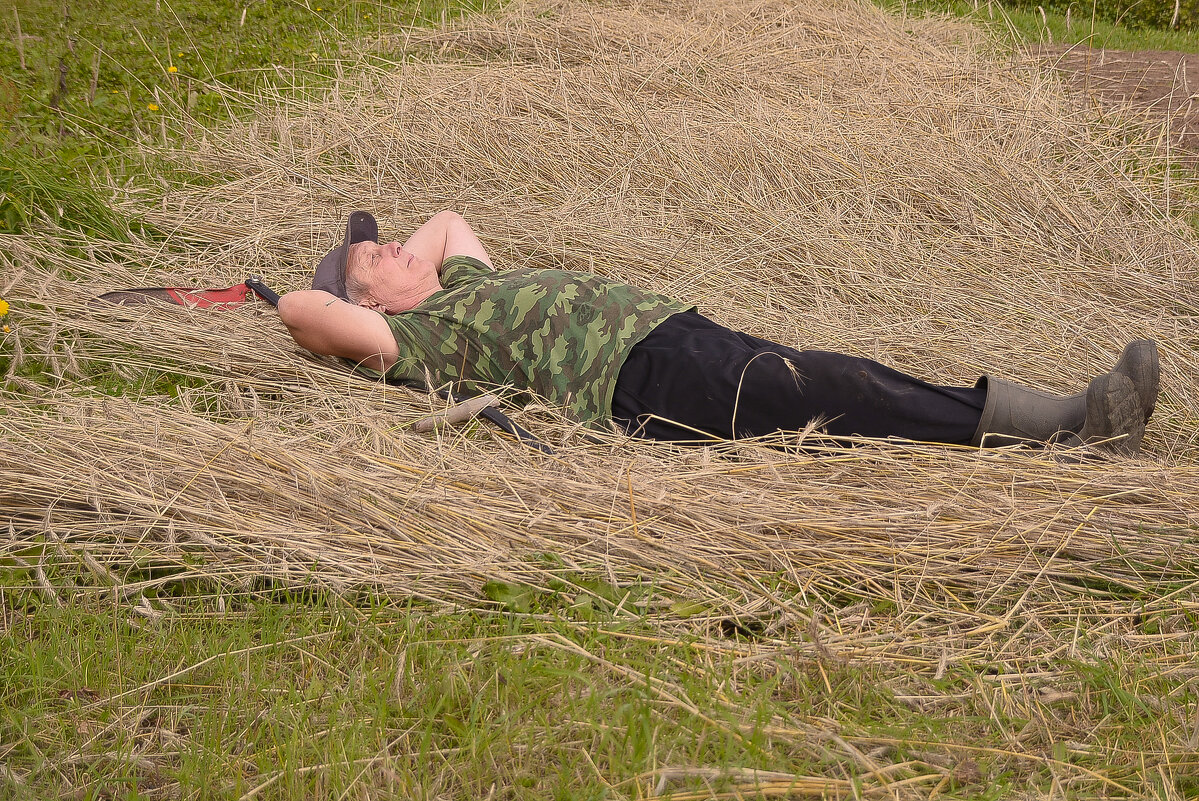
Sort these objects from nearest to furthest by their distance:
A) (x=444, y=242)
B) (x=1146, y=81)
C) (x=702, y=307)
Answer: (x=444, y=242), (x=702, y=307), (x=1146, y=81)

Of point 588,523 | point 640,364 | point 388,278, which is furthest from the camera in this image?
point 388,278

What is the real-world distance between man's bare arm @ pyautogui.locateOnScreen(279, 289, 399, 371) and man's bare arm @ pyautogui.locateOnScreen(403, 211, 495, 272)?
491mm

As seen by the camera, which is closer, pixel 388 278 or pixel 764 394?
pixel 764 394

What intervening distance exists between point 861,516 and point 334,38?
5.52 meters

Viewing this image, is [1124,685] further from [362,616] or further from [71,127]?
[71,127]

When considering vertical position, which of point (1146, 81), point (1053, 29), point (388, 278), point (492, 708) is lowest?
point (492, 708)

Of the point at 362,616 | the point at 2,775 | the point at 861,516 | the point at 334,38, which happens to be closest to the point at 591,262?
the point at 861,516

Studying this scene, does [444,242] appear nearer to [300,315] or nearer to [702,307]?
[300,315]

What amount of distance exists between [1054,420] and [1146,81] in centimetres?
516

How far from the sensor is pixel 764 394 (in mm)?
2398

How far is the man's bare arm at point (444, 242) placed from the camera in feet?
10.4

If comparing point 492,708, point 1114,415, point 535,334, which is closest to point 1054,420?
point 1114,415

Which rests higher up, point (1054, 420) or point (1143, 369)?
point (1143, 369)

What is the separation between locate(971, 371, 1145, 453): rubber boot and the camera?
2.28 meters
